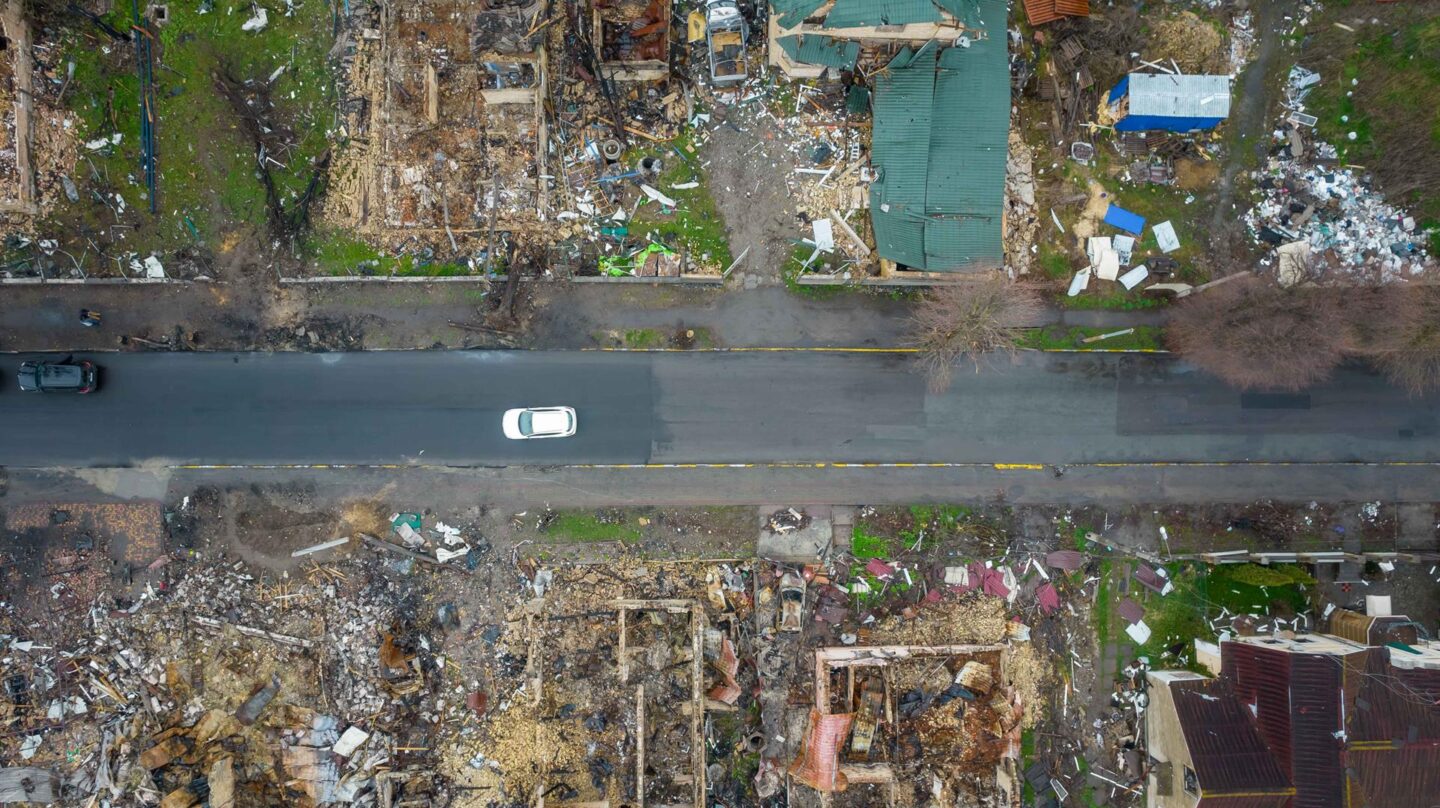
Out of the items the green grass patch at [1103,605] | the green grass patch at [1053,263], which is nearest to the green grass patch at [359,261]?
the green grass patch at [1053,263]

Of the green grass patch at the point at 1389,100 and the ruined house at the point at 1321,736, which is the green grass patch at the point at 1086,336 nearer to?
the green grass patch at the point at 1389,100

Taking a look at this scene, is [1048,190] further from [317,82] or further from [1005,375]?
[317,82]

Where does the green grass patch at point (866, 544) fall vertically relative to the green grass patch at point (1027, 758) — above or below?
above

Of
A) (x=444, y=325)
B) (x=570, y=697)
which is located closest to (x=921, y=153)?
(x=444, y=325)

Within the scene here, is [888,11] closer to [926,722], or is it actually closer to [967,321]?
[967,321]

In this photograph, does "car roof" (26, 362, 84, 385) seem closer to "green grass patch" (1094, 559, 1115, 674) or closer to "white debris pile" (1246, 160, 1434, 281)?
"green grass patch" (1094, 559, 1115, 674)
